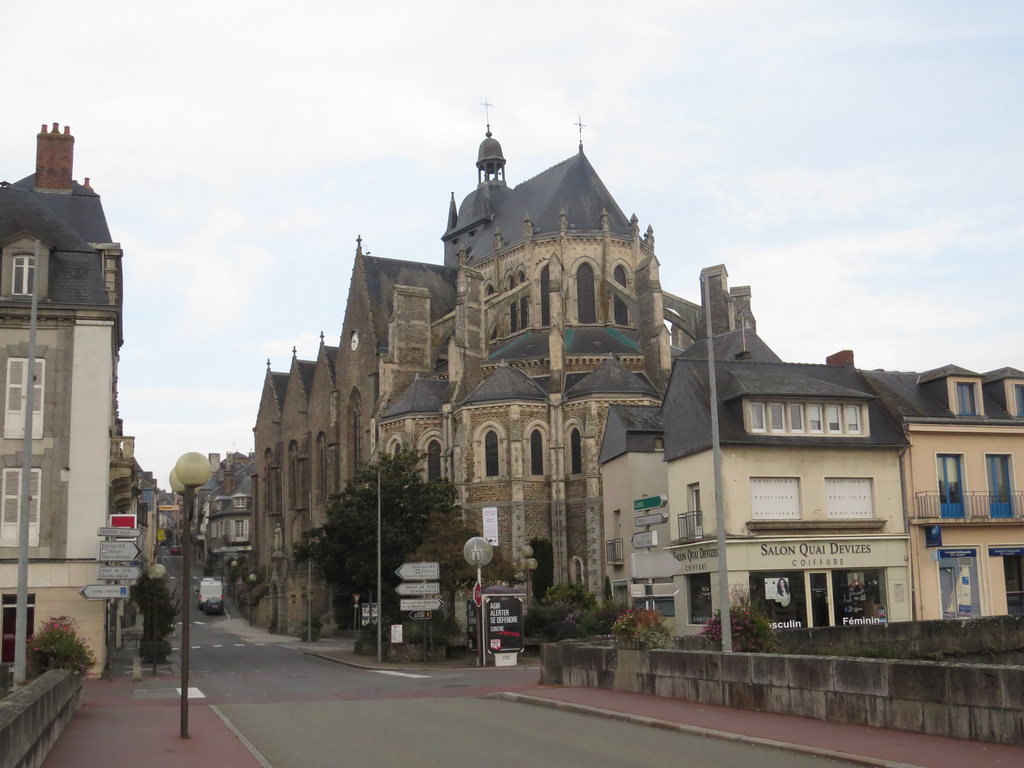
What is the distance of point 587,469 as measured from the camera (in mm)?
51781

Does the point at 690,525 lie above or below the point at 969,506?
below

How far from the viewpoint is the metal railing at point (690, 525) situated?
97.7ft

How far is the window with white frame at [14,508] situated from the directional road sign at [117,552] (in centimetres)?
332

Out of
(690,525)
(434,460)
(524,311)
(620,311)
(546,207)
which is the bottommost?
(690,525)

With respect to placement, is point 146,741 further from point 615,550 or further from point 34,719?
point 615,550

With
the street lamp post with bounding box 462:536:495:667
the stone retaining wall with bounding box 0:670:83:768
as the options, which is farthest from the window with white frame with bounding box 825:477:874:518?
the stone retaining wall with bounding box 0:670:83:768

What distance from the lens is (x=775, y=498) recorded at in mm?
29188

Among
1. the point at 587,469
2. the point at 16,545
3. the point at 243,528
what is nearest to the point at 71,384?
the point at 16,545

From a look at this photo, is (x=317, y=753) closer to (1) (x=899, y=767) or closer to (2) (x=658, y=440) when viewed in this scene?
(1) (x=899, y=767)

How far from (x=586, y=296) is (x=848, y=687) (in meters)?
50.1

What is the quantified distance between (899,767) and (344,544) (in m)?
37.5

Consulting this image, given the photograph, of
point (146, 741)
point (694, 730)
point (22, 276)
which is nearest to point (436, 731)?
point (694, 730)

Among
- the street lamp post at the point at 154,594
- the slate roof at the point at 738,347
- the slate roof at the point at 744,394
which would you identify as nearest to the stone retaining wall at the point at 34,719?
the slate roof at the point at 744,394

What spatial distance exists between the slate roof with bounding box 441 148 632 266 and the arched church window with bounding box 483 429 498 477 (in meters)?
15.2
